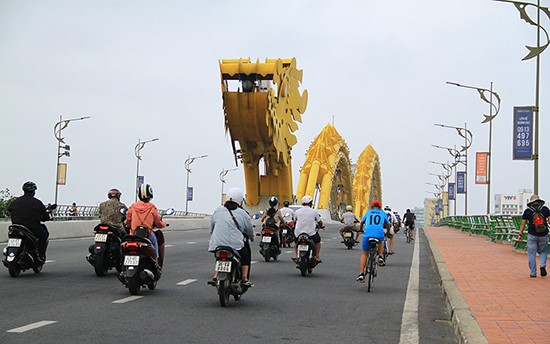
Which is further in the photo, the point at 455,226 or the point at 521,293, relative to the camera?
the point at 455,226

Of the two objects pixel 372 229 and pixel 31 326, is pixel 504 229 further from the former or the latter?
pixel 31 326

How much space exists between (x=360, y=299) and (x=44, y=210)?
581 centimetres

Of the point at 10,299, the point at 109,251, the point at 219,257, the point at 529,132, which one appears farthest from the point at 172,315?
the point at 529,132

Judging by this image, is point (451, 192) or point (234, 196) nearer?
point (234, 196)

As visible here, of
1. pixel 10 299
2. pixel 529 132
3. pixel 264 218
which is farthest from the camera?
pixel 529 132

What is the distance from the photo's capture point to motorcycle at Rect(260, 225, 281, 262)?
20.5m

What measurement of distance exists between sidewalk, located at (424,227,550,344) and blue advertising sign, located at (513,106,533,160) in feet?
25.8

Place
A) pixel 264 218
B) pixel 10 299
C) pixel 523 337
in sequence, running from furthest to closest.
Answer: pixel 264 218, pixel 10 299, pixel 523 337

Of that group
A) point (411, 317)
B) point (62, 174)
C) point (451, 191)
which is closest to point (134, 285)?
point (411, 317)

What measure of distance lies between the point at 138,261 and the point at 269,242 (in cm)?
916

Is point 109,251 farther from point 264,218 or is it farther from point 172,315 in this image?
point 264,218

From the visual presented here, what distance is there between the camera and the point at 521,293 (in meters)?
12.8

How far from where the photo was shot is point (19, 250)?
13.7 metres

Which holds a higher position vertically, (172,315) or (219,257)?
(219,257)
